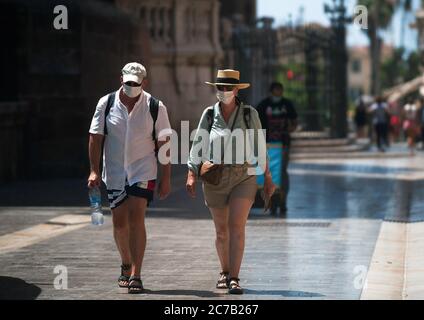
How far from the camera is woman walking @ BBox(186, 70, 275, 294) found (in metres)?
10.2

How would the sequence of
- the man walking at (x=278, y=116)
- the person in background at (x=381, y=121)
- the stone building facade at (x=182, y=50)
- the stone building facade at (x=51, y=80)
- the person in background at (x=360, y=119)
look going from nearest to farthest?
the man walking at (x=278, y=116) → the stone building facade at (x=51, y=80) → the stone building facade at (x=182, y=50) → the person in background at (x=381, y=121) → the person in background at (x=360, y=119)

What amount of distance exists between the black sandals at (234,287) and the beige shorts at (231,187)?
657mm

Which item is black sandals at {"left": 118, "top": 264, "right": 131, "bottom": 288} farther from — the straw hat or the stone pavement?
the straw hat

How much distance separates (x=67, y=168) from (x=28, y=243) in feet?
26.4

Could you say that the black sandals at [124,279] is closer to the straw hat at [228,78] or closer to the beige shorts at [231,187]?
the beige shorts at [231,187]

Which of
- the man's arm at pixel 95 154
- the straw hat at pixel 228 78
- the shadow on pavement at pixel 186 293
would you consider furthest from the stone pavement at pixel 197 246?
the straw hat at pixel 228 78

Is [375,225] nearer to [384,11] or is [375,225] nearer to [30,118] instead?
[30,118]

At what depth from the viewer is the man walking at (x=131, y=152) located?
10172mm

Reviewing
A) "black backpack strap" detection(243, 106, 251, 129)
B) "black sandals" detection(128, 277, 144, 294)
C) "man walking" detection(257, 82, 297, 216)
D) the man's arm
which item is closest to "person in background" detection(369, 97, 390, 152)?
"man walking" detection(257, 82, 297, 216)

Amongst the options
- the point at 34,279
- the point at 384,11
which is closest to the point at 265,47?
A: the point at 34,279

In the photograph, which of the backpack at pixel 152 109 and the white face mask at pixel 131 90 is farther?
the backpack at pixel 152 109

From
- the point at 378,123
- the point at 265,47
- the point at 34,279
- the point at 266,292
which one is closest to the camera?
the point at 266,292

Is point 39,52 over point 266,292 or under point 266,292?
over

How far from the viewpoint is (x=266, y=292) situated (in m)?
10.1
